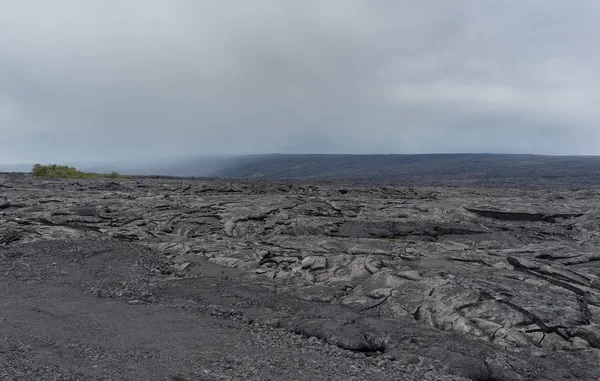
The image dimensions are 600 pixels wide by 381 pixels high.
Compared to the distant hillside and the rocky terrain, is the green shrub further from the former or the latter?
the distant hillside

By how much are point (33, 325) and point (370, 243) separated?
16.3 meters

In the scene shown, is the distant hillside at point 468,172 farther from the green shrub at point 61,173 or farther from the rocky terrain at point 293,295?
the rocky terrain at point 293,295

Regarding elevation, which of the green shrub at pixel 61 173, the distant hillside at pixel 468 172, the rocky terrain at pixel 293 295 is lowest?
the rocky terrain at pixel 293 295

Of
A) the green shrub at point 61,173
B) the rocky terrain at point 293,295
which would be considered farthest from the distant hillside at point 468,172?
the rocky terrain at point 293,295

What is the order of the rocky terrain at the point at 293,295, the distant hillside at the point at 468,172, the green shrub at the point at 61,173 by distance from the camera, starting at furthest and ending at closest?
the distant hillside at the point at 468,172
the green shrub at the point at 61,173
the rocky terrain at the point at 293,295

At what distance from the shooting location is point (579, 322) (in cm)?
1223

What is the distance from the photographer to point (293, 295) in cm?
1553

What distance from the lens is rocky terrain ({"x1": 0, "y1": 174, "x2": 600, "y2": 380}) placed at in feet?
33.4

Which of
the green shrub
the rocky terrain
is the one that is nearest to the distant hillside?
the green shrub

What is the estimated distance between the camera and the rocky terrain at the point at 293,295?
33.4ft

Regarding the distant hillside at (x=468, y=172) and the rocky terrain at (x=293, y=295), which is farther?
the distant hillside at (x=468, y=172)

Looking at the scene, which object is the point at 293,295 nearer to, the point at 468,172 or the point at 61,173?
the point at 61,173

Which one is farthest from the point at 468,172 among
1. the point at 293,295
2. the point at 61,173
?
the point at 293,295

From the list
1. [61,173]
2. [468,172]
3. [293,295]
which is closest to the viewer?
[293,295]
